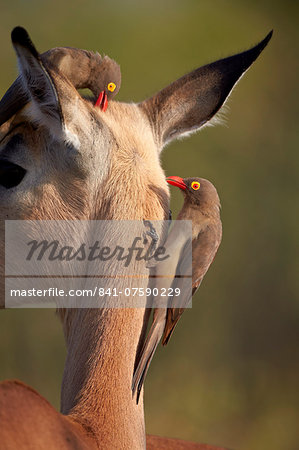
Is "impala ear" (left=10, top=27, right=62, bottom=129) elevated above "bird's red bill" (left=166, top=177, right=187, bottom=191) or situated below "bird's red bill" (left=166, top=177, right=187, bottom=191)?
above

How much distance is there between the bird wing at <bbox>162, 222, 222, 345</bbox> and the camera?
2.54m

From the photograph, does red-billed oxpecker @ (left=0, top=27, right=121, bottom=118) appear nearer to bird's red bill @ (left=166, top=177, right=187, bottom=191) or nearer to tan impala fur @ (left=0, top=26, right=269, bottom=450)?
tan impala fur @ (left=0, top=26, right=269, bottom=450)

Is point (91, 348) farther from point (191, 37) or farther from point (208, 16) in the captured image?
point (208, 16)

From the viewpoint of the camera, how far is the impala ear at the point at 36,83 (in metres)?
1.88

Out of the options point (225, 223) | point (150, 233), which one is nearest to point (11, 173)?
point (150, 233)

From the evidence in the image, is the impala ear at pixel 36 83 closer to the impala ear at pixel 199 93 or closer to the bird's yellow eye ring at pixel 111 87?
the bird's yellow eye ring at pixel 111 87

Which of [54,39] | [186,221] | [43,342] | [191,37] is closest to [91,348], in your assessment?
[186,221]

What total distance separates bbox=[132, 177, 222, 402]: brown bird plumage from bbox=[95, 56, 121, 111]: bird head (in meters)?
0.51

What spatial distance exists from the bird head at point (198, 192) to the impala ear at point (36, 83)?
1083mm

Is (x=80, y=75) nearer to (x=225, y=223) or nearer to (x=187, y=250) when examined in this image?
(x=187, y=250)

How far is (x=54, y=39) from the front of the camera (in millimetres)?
10555

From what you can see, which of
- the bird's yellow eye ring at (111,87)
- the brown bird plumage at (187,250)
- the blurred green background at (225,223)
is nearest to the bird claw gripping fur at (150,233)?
the brown bird plumage at (187,250)

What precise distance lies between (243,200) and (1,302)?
7963 mm

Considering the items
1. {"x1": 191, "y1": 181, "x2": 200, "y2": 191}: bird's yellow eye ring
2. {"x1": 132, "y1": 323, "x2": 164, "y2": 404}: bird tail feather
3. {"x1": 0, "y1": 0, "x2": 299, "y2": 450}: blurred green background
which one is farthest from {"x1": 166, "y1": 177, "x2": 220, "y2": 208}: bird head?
{"x1": 0, "y1": 0, "x2": 299, "y2": 450}: blurred green background
